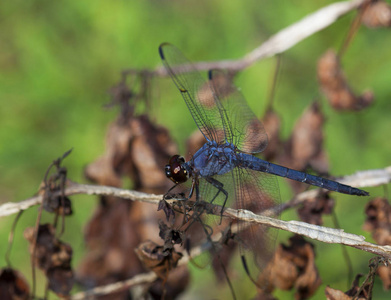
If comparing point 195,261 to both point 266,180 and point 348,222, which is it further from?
point 348,222

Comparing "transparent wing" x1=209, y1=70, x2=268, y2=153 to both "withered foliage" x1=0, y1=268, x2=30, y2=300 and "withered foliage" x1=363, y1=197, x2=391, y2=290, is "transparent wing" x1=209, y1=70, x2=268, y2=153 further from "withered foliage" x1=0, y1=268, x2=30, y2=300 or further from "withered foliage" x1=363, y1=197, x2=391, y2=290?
"withered foliage" x1=0, y1=268, x2=30, y2=300

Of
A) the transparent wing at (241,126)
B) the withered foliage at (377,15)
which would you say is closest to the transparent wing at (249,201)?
the transparent wing at (241,126)

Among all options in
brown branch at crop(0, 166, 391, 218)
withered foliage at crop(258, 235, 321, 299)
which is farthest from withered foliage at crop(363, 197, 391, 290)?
withered foliage at crop(258, 235, 321, 299)

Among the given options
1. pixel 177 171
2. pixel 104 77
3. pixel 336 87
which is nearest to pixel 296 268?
pixel 177 171

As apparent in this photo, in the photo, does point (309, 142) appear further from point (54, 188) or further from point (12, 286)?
point (12, 286)

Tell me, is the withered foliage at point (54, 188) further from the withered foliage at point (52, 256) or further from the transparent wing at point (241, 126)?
the transparent wing at point (241, 126)

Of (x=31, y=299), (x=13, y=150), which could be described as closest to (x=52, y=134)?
(x=13, y=150)
